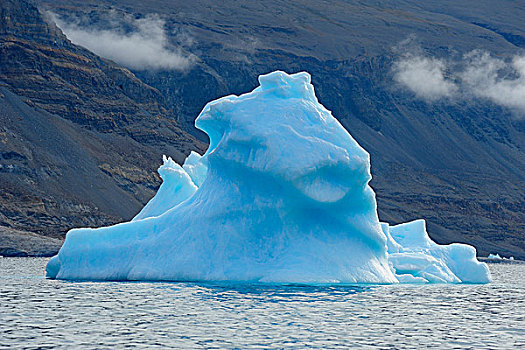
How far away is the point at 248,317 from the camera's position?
17984mm

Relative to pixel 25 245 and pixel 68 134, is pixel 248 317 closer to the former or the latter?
pixel 25 245

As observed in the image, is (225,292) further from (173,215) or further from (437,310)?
(437,310)

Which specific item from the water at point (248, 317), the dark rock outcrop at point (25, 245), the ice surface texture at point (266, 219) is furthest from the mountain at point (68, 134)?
the water at point (248, 317)

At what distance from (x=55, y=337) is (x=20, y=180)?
9109 cm

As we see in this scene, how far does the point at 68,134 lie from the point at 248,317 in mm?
109762

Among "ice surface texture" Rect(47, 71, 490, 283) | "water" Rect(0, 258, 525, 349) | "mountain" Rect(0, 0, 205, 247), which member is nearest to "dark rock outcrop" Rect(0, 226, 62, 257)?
"mountain" Rect(0, 0, 205, 247)

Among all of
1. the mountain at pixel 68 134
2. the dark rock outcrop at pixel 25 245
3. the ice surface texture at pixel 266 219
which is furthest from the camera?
the mountain at pixel 68 134

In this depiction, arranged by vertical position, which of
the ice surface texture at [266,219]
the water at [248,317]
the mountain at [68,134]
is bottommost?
the water at [248,317]

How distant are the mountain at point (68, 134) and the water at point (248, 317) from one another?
73028mm

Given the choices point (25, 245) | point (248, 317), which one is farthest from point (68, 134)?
point (248, 317)

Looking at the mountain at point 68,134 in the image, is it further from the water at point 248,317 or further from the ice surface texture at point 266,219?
the water at point 248,317

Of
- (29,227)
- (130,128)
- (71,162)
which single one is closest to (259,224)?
(29,227)

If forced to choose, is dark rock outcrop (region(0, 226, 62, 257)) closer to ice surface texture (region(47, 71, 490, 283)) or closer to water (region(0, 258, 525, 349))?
water (region(0, 258, 525, 349))

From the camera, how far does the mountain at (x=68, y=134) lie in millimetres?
100312
